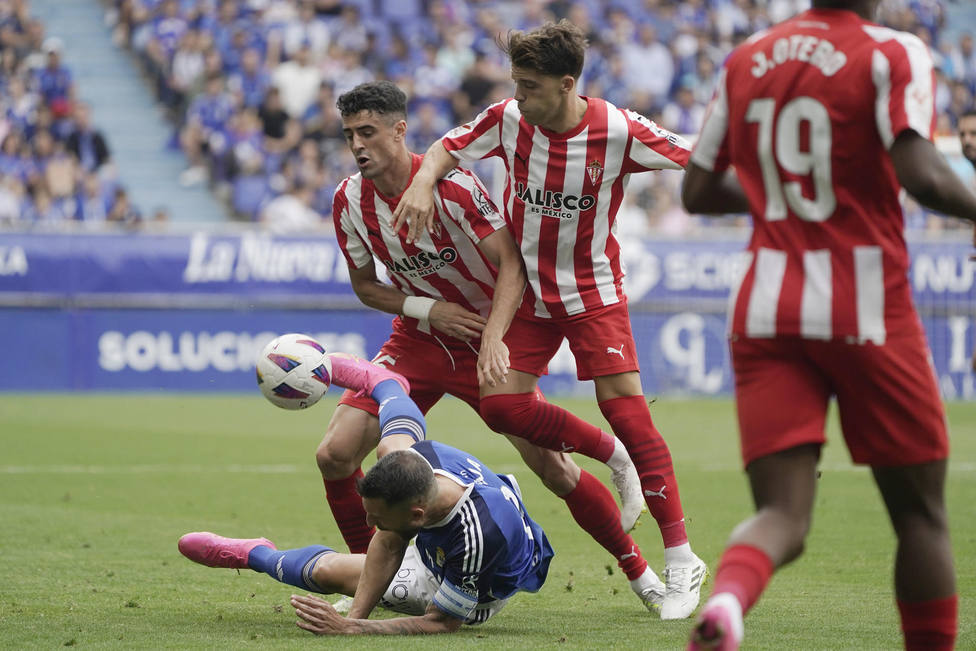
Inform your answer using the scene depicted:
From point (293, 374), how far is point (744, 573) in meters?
2.96

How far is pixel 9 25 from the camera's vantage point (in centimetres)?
2316

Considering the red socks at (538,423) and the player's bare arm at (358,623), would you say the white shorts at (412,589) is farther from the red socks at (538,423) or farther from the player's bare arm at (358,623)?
the red socks at (538,423)

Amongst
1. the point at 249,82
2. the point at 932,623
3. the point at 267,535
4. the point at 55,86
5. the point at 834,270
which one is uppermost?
the point at 834,270

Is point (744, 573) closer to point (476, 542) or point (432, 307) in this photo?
point (476, 542)

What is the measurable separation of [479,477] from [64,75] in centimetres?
1881

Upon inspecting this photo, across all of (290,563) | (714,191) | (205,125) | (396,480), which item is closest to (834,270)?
(714,191)

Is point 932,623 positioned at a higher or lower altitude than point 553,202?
lower

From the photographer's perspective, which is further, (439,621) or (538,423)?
(538,423)

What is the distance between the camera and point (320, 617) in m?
5.27

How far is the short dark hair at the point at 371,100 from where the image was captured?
627cm

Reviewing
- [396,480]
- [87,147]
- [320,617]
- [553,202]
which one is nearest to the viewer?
[396,480]

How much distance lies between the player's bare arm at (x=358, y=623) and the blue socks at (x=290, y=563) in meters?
0.35

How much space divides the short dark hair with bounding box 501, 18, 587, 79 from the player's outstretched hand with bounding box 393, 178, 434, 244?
0.69 meters

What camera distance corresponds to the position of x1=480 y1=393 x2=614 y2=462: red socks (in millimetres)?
6191
